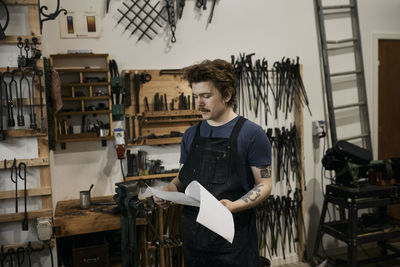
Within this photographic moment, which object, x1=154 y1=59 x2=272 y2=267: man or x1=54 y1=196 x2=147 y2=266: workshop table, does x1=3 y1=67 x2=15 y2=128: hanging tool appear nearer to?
x1=54 y1=196 x2=147 y2=266: workshop table

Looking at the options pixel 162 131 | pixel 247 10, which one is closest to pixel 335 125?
pixel 247 10

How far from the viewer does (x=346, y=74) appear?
159 inches

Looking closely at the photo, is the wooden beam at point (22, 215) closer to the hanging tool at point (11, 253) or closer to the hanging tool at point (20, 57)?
the hanging tool at point (11, 253)

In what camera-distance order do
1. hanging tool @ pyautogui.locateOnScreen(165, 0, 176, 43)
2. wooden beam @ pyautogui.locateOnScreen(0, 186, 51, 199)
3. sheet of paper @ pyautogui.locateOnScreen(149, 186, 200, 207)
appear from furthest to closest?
hanging tool @ pyautogui.locateOnScreen(165, 0, 176, 43)
wooden beam @ pyautogui.locateOnScreen(0, 186, 51, 199)
sheet of paper @ pyautogui.locateOnScreen(149, 186, 200, 207)

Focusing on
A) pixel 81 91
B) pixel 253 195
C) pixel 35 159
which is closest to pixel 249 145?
pixel 253 195

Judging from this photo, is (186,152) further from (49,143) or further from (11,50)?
(11,50)

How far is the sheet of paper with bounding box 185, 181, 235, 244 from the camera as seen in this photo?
1393mm

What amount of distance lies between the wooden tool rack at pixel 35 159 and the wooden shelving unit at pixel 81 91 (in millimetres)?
390

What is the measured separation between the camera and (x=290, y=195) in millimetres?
3943

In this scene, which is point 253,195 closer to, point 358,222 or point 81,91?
point 81,91

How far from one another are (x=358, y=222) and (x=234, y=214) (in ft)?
6.99

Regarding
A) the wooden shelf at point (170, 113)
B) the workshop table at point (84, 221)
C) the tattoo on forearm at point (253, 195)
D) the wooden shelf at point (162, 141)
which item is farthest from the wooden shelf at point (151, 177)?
the tattoo on forearm at point (253, 195)

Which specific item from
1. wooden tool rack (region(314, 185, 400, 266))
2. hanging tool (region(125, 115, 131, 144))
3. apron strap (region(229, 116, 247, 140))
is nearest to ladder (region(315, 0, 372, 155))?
wooden tool rack (region(314, 185, 400, 266))

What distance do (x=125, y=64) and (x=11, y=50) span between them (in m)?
1.01
